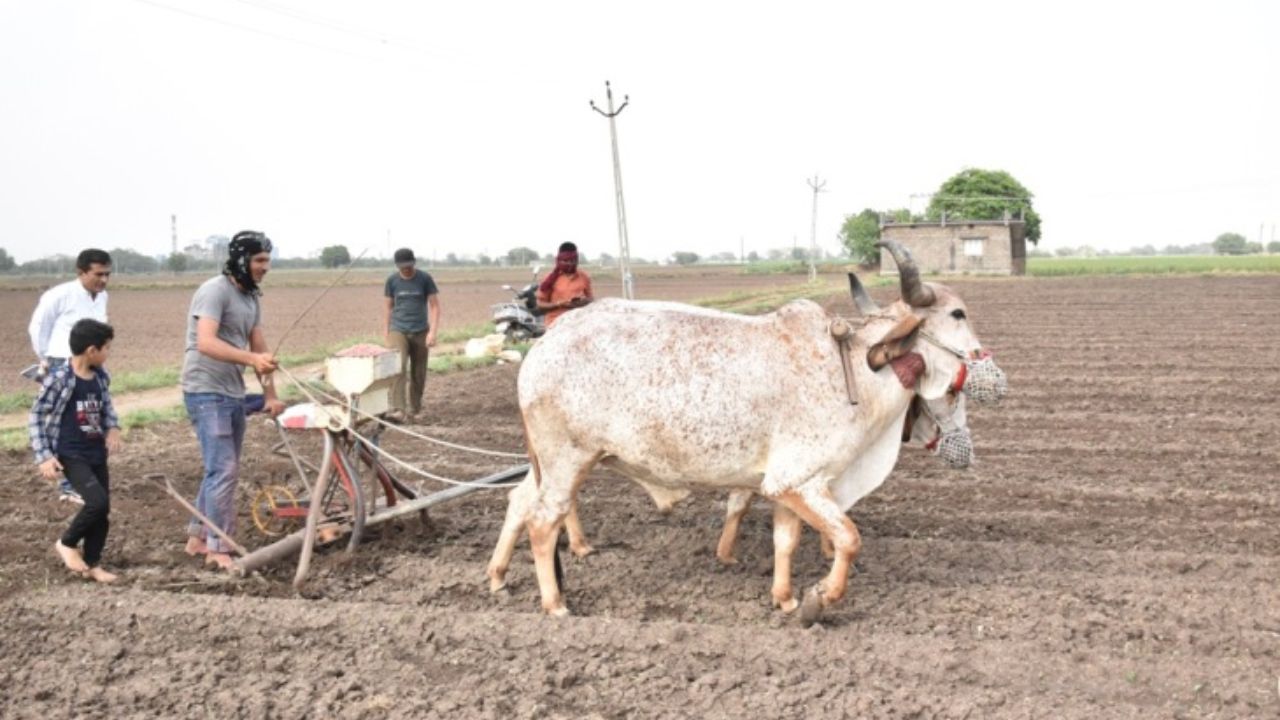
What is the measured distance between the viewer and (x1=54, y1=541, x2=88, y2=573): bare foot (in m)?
6.80

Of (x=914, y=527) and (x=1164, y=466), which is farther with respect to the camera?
(x=1164, y=466)

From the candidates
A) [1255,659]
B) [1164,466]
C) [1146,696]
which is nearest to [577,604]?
[1146,696]

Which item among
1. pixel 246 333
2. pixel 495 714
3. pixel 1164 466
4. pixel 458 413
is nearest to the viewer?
pixel 495 714

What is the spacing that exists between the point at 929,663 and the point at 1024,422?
7.41m

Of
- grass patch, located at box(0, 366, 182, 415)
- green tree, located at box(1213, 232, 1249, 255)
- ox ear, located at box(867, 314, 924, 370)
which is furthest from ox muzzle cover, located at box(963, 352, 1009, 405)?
green tree, located at box(1213, 232, 1249, 255)

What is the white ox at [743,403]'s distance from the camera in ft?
19.8

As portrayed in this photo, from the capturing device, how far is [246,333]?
6.94 meters

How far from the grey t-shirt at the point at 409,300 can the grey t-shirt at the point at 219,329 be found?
5.51 metres

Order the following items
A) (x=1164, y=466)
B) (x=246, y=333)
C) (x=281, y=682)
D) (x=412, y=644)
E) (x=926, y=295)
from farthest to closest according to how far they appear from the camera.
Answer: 1. (x=1164, y=466)
2. (x=246, y=333)
3. (x=926, y=295)
4. (x=412, y=644)
5. (x=281, y=682)

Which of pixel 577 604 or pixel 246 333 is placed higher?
pixel 246 333

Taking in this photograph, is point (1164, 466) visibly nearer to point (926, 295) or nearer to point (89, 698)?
point (926, 295)

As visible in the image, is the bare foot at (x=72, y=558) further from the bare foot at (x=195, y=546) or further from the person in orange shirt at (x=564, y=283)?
the person in orange shirt at (x=564, y=283)

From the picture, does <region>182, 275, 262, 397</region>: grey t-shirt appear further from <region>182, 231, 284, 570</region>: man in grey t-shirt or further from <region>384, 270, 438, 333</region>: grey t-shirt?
<region>384, 270, 438, 333</region>: grey t-shirt

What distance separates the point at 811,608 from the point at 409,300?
7.64m
